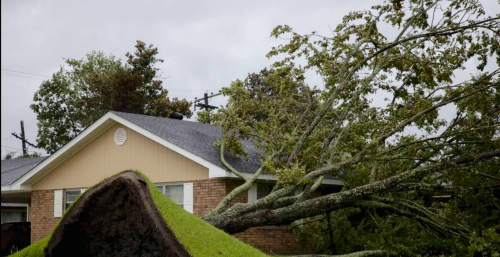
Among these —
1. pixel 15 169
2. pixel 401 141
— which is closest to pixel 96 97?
pixel 15 169

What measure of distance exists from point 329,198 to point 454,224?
2502 millimetres

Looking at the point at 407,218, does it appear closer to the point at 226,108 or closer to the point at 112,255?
the point at 226,108

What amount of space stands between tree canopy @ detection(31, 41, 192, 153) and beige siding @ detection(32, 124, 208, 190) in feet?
42.2

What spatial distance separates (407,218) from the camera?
478 inches

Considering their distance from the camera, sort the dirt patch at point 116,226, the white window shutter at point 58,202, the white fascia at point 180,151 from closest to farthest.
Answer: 1. the dirt patch at point 116,226
2. the white fascia at point 180,151
3. the white window shutter at point 58,202

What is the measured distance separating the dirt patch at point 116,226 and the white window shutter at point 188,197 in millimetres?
10569

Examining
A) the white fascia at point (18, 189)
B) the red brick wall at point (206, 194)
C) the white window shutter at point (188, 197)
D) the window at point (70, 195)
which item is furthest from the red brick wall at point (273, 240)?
the white fascia at point (18, 189)

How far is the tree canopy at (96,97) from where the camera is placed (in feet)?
108

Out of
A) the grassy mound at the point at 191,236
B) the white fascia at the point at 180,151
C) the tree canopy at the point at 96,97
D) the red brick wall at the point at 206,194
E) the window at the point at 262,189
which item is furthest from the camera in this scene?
the tree canopy at the point at 96,97

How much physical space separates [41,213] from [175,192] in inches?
203

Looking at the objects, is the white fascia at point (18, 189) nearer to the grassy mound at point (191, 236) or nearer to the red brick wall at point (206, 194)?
the red brick wall at point (206, 194)

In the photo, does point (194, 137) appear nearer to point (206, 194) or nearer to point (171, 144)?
point (171, 144)

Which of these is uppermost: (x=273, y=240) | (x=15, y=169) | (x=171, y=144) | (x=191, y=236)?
(x=171, y=144)

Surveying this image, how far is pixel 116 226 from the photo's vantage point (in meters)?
6.57
